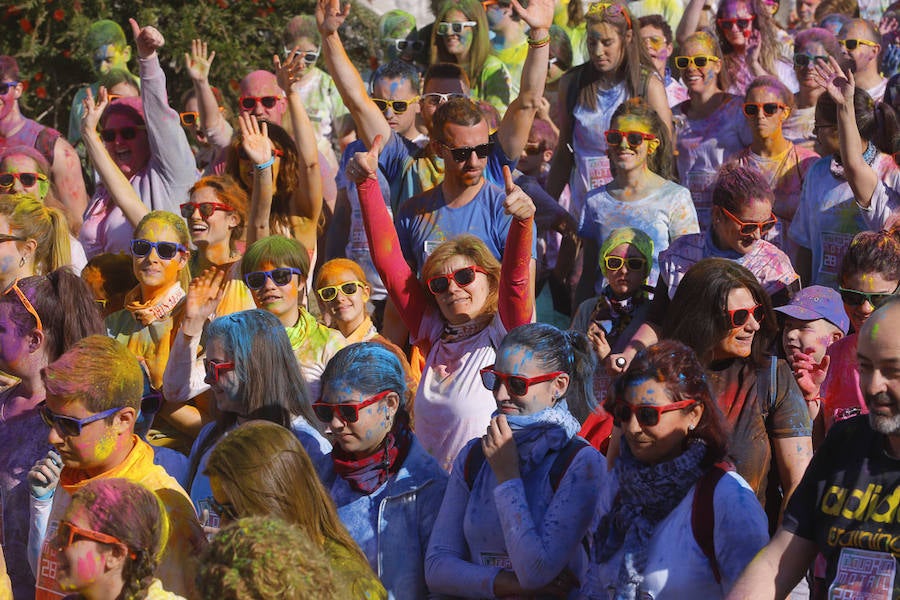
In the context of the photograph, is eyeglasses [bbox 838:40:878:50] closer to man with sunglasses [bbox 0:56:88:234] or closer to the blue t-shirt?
the blue t-shirt

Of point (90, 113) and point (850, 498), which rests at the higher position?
point (850, 498)

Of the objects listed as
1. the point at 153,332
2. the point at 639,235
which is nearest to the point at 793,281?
the point at 639,235

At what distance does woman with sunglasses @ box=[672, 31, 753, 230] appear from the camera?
827cm

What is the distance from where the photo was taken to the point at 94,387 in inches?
187

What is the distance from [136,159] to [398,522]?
427 cm

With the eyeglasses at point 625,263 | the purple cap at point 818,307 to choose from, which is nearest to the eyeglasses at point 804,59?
the eyeglasses at point 625,263

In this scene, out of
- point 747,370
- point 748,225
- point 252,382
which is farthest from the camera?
point 748,225

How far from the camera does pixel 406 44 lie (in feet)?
33.3

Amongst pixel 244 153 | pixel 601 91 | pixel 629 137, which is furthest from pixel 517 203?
pixel 601 91

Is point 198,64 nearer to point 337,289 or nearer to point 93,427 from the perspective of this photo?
point 337,289

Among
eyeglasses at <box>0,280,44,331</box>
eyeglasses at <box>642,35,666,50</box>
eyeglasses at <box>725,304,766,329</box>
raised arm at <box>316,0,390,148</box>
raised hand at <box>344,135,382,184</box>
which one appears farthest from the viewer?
eyeglasses at <box>642,35,666,50</box>

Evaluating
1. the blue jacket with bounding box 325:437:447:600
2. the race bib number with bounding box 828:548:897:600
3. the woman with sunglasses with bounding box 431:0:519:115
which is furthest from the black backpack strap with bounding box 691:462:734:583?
the woman with sunglasses with bounding box 431:0:519:115

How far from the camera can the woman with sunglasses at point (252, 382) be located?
17.0 ft

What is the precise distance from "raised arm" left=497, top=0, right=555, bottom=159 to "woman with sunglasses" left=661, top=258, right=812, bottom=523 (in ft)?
6.38
